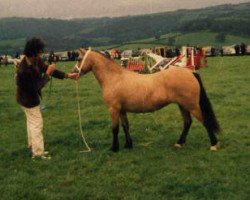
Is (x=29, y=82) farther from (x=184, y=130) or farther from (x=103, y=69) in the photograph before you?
(x=184, y=130)

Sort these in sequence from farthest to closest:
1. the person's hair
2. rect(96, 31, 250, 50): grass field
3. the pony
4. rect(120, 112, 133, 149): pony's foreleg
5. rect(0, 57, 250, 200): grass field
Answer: rect(96, 31, 250, 50): grass field → rect(120, 112, 133, 149): pony's foreleg → the pony → the person's hair → rect(0, 57, 250, 200): grass field

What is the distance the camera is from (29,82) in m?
9.87

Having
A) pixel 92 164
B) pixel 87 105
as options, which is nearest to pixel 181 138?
pixel 92 164

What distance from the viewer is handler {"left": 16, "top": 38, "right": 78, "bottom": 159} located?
980 cm

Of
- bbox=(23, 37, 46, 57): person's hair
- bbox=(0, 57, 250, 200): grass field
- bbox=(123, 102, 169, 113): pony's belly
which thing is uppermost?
bbox=(23, 37, 46, 57): person's hair

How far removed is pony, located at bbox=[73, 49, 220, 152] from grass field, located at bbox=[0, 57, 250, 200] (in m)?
0.79

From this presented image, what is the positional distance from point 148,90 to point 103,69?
3.89 ft

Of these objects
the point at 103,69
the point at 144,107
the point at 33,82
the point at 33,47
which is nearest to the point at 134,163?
the point at 144,107

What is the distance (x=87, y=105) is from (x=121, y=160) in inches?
360

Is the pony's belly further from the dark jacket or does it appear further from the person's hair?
the person's hair

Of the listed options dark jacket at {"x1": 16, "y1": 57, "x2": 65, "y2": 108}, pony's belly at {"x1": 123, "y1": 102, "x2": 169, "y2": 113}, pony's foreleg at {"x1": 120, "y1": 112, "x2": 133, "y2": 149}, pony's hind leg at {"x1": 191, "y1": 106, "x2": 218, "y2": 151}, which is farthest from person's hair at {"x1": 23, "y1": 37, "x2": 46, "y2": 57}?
pony's hind leg at {"x1": 191, "y1": 106, "x2": 218, "y2": 151}

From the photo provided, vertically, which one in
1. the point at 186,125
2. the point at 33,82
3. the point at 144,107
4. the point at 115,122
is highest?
the point at 33,82

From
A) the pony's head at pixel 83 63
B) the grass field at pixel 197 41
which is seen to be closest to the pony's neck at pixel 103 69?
the pony's head at pixel 83 63

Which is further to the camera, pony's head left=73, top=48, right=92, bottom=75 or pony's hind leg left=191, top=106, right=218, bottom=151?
pony's head left=73, top=48, right=92, bottom=75
